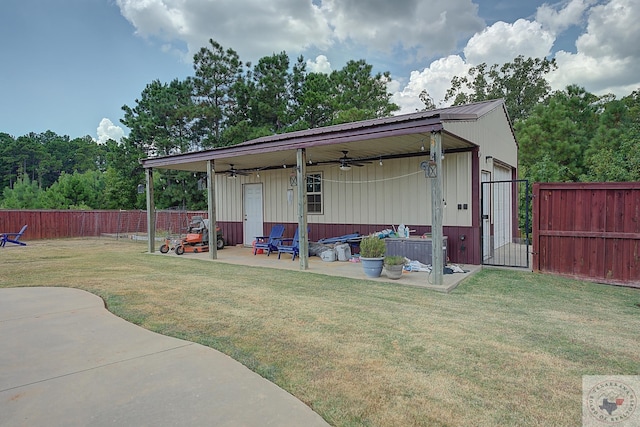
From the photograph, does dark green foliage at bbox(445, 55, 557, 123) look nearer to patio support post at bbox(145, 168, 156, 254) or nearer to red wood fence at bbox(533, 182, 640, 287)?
red wood fence at bbox(533, 182, 640, 287)

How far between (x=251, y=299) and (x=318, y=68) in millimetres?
21770

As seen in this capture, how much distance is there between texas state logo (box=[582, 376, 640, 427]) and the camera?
2.18 m

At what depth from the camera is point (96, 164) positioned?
4766 centimetres

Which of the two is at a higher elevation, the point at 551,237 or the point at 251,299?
the point at 551,237

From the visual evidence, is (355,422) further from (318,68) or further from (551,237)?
(318,68)

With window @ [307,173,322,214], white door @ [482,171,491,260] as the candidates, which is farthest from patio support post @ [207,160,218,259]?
white door @ [482,171,491,260]

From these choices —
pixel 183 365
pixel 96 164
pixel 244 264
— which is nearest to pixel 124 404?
pixel 183 365

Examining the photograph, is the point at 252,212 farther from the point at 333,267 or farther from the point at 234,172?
the point at 333,267

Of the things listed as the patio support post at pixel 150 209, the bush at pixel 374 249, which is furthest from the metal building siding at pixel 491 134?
Result: the patio support post at pixel 150 209

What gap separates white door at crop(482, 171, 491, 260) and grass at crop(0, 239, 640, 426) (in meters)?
1.72

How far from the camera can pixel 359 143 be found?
7379mm

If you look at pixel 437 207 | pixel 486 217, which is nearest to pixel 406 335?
pixel 437 207

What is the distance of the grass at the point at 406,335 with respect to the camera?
7.74ft

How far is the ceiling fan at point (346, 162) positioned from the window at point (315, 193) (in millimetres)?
1045
